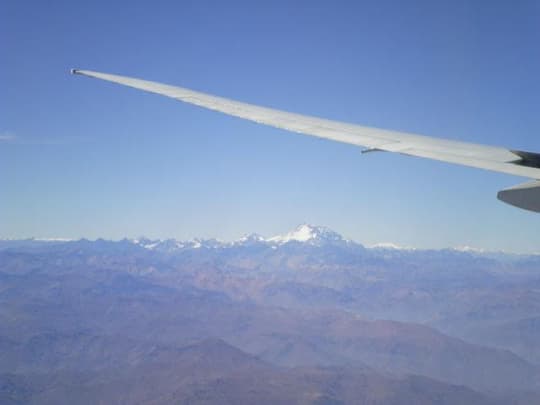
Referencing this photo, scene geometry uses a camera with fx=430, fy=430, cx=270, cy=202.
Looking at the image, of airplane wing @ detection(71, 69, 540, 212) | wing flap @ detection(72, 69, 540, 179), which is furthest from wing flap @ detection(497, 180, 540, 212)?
wing flap @ detection(72, 69, 540, 179)

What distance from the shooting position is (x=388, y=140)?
31.2 feet

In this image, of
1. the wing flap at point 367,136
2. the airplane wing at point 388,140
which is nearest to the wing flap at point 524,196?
the airplane wing at point 388,140

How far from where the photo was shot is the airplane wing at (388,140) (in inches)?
241

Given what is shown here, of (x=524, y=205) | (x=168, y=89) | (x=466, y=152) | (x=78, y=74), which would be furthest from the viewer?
(x=168, y=89)

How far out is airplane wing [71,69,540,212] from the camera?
611cm

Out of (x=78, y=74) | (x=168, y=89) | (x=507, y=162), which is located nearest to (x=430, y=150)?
(x=507, y=162)

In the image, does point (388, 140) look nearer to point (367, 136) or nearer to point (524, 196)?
point (367, 136)

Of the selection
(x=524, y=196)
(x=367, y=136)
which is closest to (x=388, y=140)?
(x=367, y=136)

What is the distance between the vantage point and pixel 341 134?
9.77m

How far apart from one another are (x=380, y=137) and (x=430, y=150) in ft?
5.09

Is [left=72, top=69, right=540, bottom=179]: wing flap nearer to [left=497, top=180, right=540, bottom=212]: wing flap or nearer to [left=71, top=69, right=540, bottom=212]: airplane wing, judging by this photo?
[left=71, top=69, right=540, bottom=212]: airplane wing

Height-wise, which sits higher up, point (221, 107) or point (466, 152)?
point (221, 107)

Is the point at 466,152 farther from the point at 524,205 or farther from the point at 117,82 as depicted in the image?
the point at 117,82

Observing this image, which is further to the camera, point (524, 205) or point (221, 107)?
point (221, 107)
